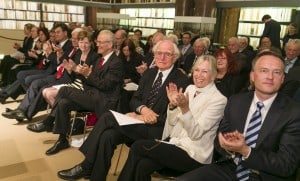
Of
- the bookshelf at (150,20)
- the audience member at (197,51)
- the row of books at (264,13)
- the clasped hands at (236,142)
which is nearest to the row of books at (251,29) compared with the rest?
the row of books at (264,13)

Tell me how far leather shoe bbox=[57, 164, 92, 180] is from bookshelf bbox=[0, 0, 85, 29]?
740 centimetres

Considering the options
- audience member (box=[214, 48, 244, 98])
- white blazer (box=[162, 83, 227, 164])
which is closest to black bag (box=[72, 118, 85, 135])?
audience member (box=[214, 48, 244, 98])

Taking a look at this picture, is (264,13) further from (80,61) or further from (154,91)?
(154,91)

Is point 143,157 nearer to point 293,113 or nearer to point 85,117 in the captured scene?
point 293,113

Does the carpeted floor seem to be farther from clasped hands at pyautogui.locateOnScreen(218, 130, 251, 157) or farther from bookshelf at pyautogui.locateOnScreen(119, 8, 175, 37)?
bookshelf at pyautogui.locateOnScreen(119, 8, 175, 37)

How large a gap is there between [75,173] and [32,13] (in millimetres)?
7754

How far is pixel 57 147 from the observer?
10.9ft

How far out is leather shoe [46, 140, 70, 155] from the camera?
3287 mm

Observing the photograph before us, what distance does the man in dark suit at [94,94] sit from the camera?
3.22m

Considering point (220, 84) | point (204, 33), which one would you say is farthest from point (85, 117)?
point (204, 33)

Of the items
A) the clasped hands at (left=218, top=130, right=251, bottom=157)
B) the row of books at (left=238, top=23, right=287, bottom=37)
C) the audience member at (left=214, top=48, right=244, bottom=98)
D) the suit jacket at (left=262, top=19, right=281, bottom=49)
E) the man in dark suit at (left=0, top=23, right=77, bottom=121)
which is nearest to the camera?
the clasped hands at (left=218, top=130, right=251, bottom=157)

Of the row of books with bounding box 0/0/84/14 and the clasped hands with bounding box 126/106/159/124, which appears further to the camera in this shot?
the row of books with bounding box 0/0/84/14

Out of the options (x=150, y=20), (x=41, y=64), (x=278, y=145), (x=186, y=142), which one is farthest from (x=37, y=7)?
(x=278, y=145)

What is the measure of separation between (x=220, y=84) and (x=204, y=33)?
16.2 feet
